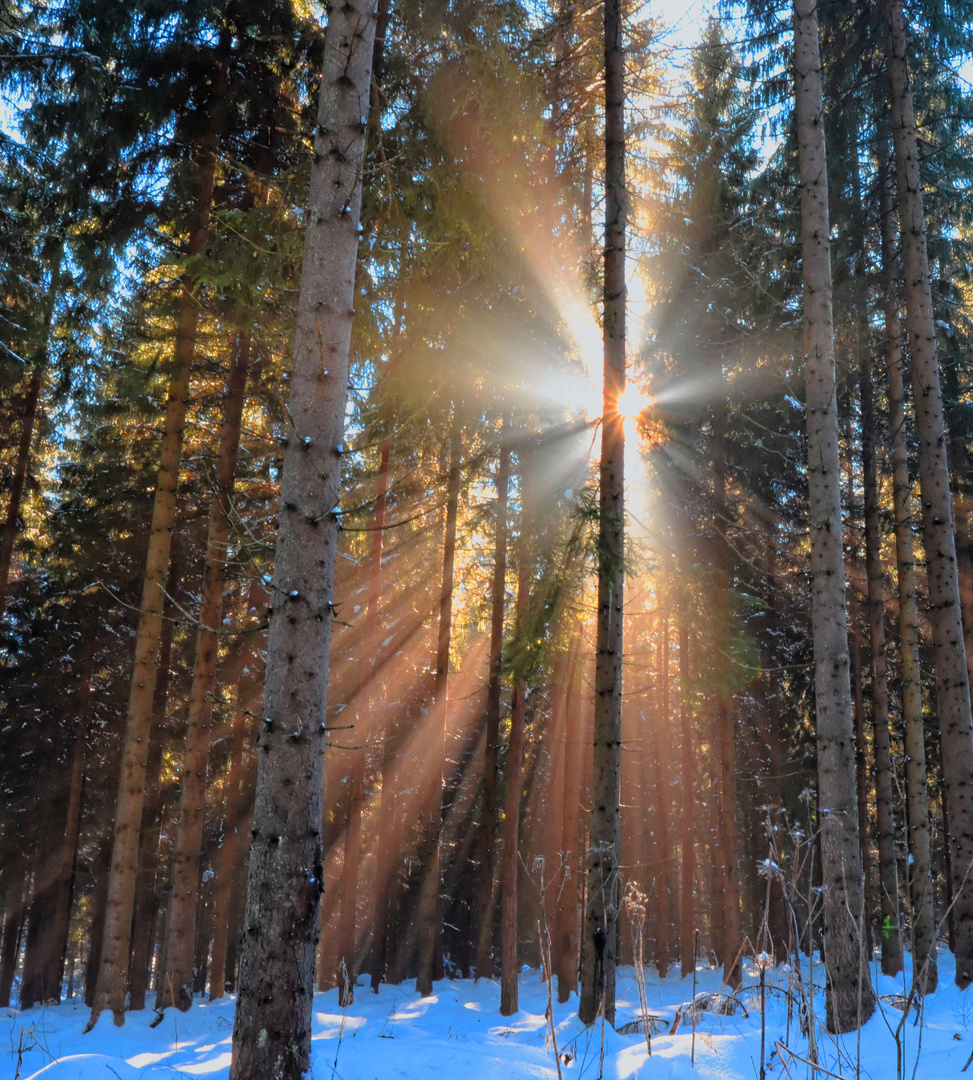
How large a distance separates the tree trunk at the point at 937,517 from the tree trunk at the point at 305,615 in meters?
8.21

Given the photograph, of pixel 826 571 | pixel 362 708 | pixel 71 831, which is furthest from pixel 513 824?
pixel 71 831

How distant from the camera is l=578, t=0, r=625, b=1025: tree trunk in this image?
7645mm

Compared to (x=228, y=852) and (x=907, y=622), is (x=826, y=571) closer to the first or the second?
(x=907, y=622)

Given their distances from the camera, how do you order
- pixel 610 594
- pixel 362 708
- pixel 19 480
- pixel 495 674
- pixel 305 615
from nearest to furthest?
pixel 305 615 → pixel 610 594 → pixel 362 708 → pixel 19 480 → pixel 495 674

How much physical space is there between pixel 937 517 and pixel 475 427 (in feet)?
20.2

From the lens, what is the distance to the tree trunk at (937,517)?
31.3 ft

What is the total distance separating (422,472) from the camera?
15211mm

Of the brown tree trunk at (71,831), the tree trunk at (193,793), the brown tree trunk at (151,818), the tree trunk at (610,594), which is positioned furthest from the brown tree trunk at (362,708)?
the brown tree trunk at (71,831)

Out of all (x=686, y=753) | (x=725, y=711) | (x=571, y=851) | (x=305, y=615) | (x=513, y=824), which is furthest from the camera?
(x=686, y=753)

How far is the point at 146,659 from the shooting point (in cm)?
1028

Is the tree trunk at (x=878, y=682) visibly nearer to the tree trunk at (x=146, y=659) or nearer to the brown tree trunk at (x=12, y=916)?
the tree trunk at (x=146, y=659)

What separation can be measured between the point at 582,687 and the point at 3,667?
503 inches

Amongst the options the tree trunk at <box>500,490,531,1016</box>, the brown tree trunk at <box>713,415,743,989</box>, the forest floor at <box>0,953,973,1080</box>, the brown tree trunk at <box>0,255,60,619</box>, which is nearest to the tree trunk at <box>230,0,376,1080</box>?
the forest floor at <box>0,953,973,1080</box>

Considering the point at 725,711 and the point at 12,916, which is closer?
the point at 725,711
